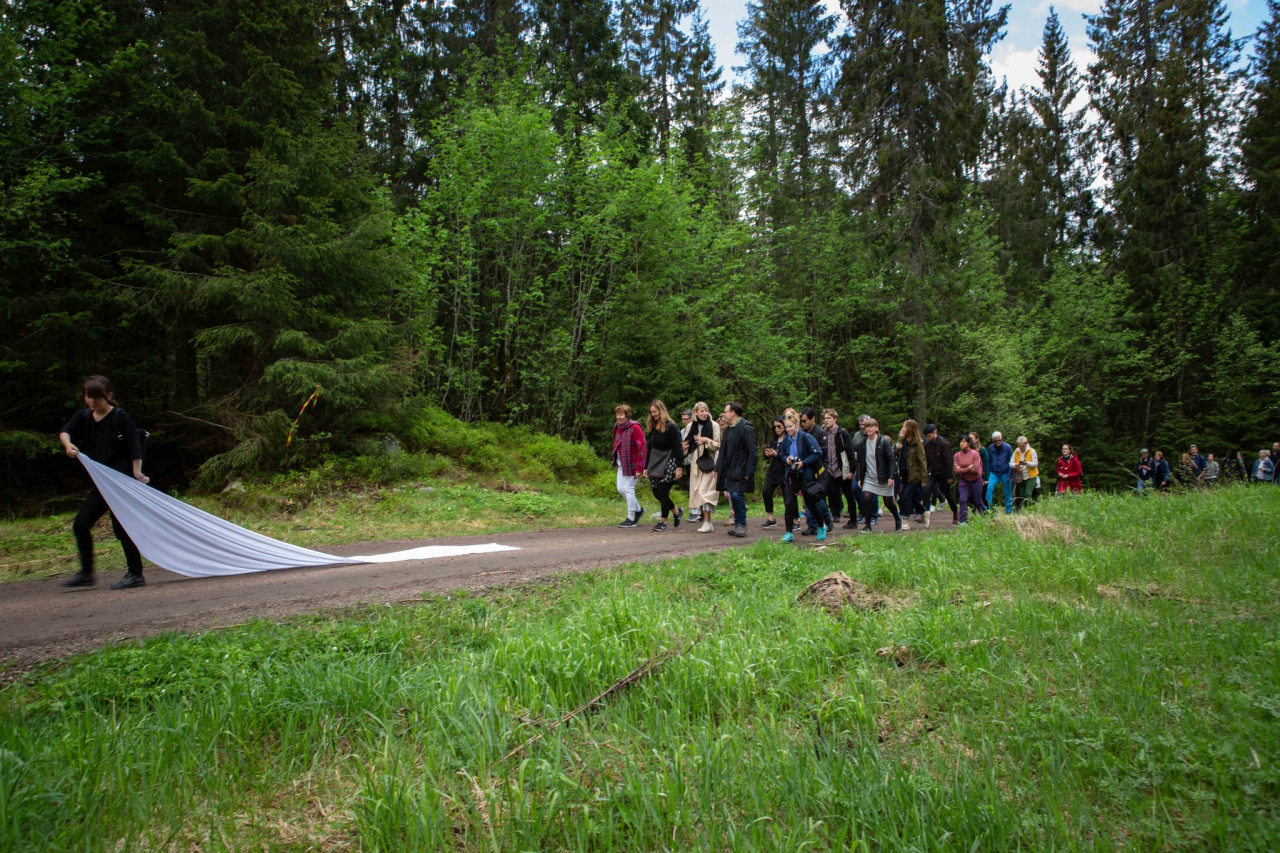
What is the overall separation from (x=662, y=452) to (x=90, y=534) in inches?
322

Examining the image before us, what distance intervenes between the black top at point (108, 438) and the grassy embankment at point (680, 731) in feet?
12.1

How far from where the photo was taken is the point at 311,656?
446 centimetres

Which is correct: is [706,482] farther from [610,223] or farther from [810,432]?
[610,223]

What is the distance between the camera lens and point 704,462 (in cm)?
1224

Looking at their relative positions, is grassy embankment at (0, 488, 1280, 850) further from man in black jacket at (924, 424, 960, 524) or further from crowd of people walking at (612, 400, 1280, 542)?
man in black jacket at (924, 424, 960, 524)

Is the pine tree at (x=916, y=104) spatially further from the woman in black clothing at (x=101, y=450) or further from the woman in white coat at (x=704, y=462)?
the woman in black clothing at (x=101, y=450)

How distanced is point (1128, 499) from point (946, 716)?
38.4 feet

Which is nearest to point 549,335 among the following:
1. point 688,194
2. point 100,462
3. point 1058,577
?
point 688,194

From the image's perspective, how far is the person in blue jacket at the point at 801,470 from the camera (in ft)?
35.6

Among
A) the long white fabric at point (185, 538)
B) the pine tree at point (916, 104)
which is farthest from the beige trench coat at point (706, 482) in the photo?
the pine tree at point (916, 104)

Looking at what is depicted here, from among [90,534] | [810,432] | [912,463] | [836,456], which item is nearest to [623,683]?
[90,534]

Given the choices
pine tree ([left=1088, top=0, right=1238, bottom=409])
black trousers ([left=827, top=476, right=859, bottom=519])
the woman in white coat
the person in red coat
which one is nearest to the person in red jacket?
the woman in white coat

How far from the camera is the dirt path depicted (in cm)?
542

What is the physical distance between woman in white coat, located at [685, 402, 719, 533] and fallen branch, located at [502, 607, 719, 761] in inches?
286
